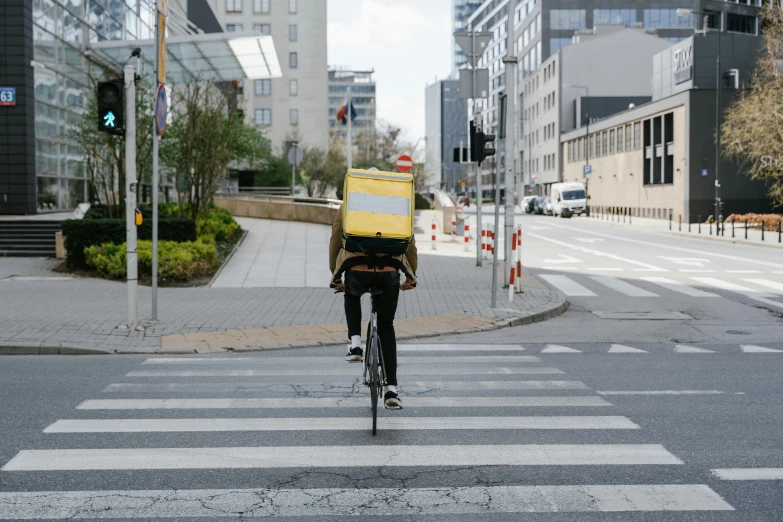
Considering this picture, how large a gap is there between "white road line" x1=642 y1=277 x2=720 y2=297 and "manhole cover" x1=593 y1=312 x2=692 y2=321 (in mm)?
2921

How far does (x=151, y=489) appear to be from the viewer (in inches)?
199

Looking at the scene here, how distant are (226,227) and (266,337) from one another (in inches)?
599

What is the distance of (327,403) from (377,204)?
2.06 metres

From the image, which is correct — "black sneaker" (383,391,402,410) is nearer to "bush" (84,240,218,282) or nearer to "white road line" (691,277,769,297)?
"bush" (84,240,218,282)

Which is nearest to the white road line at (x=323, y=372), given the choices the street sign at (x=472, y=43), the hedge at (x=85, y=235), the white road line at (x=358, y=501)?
the white road line at (x=358, y=501)

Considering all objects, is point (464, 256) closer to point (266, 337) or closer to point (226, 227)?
point (226, 227)

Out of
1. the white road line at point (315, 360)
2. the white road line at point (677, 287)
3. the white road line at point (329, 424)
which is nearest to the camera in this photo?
the white road line at point (329, 424)

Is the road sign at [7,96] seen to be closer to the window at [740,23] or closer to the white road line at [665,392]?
the white road line at [665,392]

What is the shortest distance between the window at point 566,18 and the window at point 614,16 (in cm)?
144

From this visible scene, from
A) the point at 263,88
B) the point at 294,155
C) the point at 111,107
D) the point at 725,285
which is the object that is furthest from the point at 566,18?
the point at 111,107

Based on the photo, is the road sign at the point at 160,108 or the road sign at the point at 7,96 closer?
the road sign at the point at 160,108

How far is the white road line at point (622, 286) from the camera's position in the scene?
55.6 ft

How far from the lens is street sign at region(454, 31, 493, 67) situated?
2173 centimetres

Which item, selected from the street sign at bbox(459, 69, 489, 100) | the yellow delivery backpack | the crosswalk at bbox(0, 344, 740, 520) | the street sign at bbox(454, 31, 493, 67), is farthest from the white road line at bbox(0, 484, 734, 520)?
the street sign at bbox(454, 31, 493, 67)
